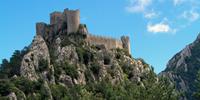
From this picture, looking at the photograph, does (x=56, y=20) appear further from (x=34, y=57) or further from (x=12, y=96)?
(x=12, y=96)

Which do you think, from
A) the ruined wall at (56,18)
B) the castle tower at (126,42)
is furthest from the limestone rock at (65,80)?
the castle tower at (126,42)

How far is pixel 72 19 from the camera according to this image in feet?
417

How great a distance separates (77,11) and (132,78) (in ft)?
67.6

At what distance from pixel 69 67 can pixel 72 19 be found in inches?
799

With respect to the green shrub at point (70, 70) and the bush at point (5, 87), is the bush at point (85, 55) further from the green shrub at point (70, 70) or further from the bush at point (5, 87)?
the bush at point (5, 87)

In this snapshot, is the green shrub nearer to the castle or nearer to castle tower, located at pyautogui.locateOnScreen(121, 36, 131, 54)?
the castle

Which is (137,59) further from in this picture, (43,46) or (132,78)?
(43,46)

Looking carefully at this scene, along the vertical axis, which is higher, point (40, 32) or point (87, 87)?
point (40, 32)

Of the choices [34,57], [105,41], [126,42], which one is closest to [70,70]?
[34,57]

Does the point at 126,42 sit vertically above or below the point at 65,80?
above

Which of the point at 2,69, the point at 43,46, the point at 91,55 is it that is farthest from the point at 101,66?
the point at 2,69

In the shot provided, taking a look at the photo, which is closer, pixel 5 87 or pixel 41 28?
pixel 5 87

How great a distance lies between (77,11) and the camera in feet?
428

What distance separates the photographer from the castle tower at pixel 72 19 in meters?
125
